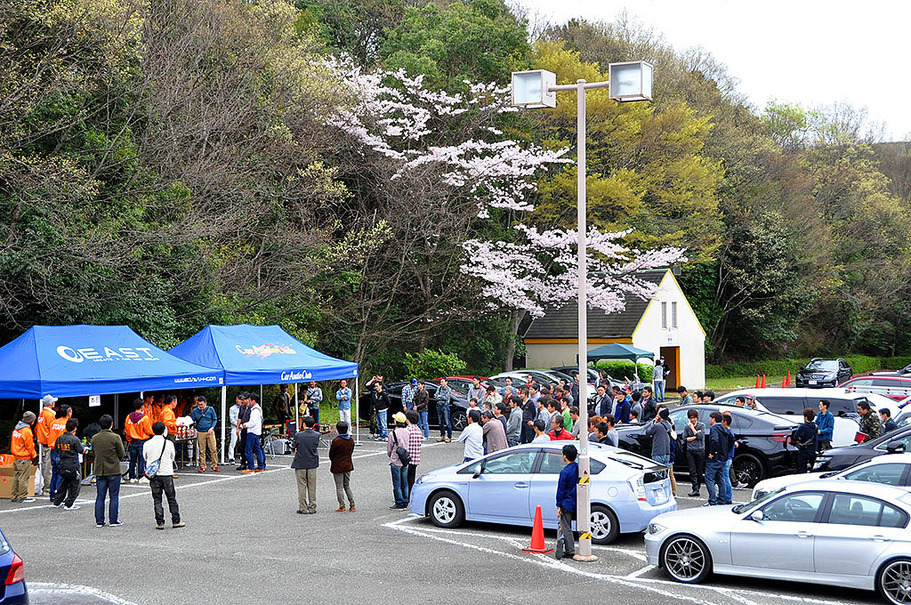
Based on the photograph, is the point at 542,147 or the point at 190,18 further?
the point at 542,147

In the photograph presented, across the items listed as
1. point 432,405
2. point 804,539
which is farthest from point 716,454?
point 432,405

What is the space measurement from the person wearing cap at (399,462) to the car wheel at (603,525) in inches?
159

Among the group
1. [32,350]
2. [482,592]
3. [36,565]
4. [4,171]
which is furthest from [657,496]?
[4,171]

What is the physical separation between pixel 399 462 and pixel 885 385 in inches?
806

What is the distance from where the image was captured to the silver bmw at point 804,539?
10.1m

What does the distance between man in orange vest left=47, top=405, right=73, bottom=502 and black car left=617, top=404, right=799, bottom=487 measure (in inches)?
446

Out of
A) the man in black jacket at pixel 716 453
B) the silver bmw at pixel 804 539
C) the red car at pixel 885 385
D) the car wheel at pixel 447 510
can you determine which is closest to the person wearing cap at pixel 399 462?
the car wheel at pixel 447 510

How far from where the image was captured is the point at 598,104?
40.6 m

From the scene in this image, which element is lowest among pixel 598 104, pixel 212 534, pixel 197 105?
pixel 212 534

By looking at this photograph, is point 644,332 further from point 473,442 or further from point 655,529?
point 655,529

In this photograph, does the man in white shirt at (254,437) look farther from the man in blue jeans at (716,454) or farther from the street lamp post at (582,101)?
the street lamp post at (582,101)

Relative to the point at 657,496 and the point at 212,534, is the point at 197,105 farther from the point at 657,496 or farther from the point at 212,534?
the point at 657,496

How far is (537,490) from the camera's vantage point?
45.1 feet

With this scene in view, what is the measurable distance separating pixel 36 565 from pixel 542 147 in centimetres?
3095
